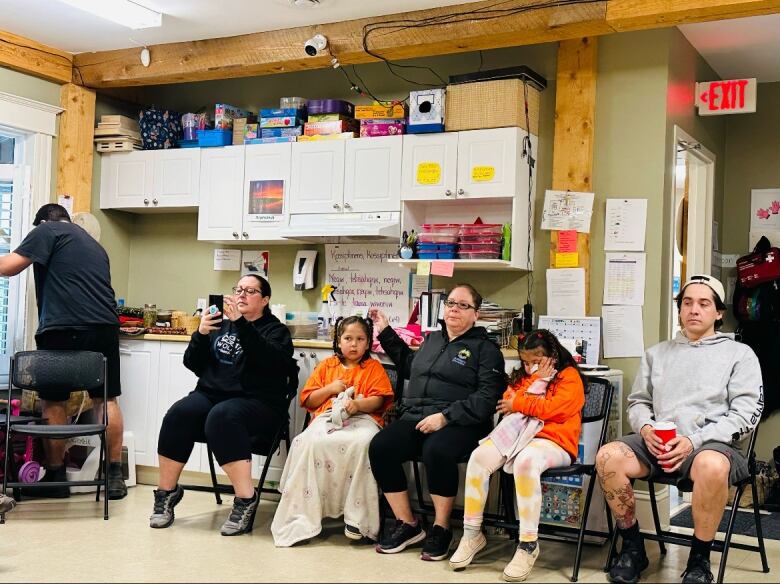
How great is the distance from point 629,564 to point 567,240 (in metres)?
1.85

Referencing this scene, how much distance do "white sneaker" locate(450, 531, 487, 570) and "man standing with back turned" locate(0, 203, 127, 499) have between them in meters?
2.16

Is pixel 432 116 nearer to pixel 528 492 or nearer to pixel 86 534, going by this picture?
pixel 528 492

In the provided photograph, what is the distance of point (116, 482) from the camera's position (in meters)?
5.18

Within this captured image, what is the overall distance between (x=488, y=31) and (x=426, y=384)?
6.03 ft

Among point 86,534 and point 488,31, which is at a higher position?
point 488,31

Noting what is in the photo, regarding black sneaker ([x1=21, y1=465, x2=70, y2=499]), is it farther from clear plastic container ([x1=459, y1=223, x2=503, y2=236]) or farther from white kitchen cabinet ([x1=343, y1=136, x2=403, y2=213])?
clear plastic container ([x1=459, y1=223, x2=503, y2=236])

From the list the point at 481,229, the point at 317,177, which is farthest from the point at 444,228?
the point at 317,177

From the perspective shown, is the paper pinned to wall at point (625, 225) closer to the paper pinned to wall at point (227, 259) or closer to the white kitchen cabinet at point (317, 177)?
the white kitchen cabinet at point (317, 177)

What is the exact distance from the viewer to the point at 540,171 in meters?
5.22

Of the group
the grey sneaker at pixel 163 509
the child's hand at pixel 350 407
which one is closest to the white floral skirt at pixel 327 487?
the child's hand at pixel 350 407

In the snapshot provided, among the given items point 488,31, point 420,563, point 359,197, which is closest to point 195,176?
point 359,197

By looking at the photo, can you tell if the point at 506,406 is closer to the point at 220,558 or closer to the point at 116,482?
the point at 220,558

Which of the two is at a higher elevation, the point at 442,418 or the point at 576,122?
the point at 576,122

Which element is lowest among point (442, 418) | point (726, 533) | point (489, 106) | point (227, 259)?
point (726, 533)
